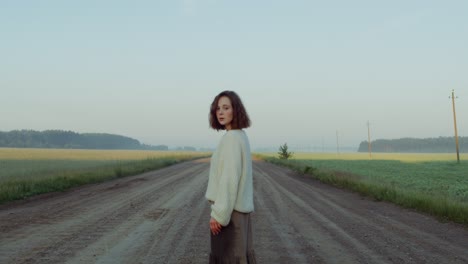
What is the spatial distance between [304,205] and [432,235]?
4289 millimetres

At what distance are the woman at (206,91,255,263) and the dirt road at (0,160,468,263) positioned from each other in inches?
113

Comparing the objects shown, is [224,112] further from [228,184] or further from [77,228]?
[77,228]

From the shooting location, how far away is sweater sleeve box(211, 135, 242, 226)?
2506 mm

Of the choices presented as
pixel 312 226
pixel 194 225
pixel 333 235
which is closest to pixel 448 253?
pixel 333 235

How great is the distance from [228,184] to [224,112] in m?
0.52

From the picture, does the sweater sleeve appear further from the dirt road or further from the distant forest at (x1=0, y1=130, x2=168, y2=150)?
the distant forest at (x1=0, y1=130, x2=168, y2=150)

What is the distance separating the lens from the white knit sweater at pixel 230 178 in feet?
8.25

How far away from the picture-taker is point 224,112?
2.70 metres

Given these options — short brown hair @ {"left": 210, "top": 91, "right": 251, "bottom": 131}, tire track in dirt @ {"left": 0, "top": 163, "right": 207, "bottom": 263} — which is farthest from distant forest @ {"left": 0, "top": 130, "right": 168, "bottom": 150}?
short brown hair @ {"left": 210, "top": 91, "right": 251, "bottom": 131}

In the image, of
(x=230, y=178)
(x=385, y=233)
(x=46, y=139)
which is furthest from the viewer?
(x=46, y=139)

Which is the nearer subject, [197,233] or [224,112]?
[224,112]

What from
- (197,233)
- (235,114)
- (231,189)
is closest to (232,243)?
(231,189)

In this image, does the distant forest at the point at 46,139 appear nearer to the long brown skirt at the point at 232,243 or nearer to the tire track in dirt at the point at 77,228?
the tire track in dirt at the point at 77,228

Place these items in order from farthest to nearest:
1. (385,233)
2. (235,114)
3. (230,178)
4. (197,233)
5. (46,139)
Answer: (46,139) < (385,233) < (197,233) < (235,114) < (230,178)
